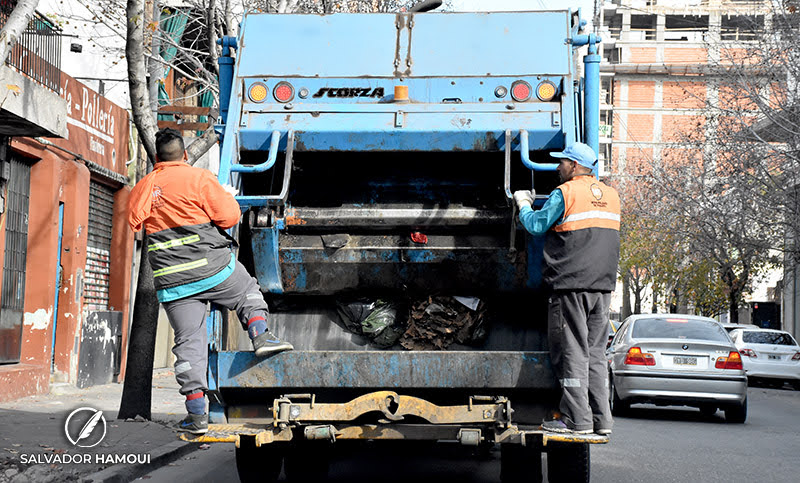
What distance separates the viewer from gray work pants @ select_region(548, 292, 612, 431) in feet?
18.7

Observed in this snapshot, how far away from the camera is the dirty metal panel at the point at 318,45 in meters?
6.68

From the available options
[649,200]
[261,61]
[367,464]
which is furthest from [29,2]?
[649,200]

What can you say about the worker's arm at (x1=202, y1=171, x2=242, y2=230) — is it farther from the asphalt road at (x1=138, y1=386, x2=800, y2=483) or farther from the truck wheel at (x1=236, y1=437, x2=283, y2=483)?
the asphalt road at (x1=138, y1=386, x2=800, y2=483)

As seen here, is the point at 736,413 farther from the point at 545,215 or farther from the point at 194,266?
the point at 194,266

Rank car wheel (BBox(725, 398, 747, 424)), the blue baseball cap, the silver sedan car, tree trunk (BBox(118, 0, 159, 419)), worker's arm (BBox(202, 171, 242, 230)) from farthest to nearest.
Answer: car wheel (BBox(725, 398, 747, 424))
the silver sedan car
tree trunk (BBox(118, 0, 159, 419))
the blue baseball cap
worker's arm (BBox(202, 171, 242, 230))

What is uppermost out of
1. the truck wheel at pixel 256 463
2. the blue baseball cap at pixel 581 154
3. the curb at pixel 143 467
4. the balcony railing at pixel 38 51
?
the balcony railing at pixel 38 51

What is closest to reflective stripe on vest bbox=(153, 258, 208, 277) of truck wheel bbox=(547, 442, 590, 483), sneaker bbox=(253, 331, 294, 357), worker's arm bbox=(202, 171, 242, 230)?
worker's arm bbox=(202, 171, 242, 230)

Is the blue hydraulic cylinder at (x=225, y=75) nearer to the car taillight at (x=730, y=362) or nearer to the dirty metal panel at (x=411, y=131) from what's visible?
the dirty metal panel at (x=411, y=131)

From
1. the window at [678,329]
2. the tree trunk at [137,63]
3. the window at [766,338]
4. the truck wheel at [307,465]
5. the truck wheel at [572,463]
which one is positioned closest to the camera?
the truck wheel at [572,463]

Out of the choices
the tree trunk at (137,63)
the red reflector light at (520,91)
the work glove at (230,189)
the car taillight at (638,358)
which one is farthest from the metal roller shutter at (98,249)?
the red reflector light at (520,91)

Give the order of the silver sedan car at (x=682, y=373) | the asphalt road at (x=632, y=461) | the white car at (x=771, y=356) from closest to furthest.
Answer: the asphalt road at (x=632, y=461) < the silver sedan car at (x=682, y=373) < the white car at (x=771, y=356)

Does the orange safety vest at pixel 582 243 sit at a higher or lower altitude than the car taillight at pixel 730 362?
higher

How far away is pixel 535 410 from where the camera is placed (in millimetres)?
5887

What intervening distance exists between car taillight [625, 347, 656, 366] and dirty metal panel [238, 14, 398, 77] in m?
7.26
